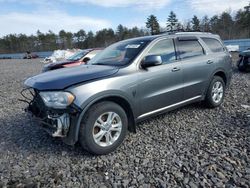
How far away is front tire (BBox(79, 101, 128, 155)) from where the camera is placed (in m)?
3.26

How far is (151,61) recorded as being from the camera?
12.4 ft

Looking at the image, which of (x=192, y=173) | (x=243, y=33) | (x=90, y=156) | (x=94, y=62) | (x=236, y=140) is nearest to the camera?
(x=192, y=173)

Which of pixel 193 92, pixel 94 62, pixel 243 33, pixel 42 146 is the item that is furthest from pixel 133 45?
pixel 243 33

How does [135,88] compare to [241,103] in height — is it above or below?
above

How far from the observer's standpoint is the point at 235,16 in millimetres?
53094

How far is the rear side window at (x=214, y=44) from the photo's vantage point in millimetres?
5249

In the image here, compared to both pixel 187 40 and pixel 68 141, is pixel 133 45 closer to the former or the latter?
pixel 187 40

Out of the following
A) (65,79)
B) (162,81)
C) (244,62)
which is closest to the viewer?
(65,79)

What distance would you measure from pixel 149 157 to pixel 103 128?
31.0 inches

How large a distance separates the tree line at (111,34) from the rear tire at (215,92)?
43561 mm

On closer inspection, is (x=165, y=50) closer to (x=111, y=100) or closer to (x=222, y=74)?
(x=111, y=100)

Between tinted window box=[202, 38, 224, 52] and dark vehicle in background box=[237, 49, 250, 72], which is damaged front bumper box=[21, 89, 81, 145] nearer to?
tinted window box=[202, 38, 224, 52]

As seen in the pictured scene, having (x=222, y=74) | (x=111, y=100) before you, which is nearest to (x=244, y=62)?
(x=222, y=74)

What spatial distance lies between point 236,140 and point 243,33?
5027 centimetres
